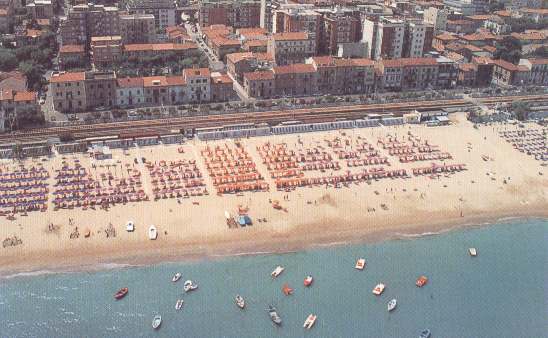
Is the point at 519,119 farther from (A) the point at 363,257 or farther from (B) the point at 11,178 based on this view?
(B) the point at 11,178

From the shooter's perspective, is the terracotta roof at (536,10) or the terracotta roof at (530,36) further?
the terracotta roof at (536,10)

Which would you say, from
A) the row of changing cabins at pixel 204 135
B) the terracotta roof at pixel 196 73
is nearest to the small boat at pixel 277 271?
the row of changing cabins at pixel 204 135

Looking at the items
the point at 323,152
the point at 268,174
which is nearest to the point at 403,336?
the point at 268,174

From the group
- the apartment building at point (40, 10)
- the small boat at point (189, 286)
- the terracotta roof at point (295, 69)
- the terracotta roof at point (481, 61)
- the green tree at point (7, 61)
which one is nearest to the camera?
the small boat at point (189, 286)

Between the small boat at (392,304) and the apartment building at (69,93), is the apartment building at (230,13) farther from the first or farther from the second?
the small boat at (392,304)

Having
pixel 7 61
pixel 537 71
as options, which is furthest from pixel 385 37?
A: pixel 7 61

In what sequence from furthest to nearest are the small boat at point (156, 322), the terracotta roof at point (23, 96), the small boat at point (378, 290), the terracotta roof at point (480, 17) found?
the terracotta roof at point (480, 17) → the terracotta roof at point (23, 96) → the small boat at point (378, 290) → the small boat at point (156, 322)

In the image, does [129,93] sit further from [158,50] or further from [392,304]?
[392,304]

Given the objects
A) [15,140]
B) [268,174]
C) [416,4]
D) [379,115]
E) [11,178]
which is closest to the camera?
[11,178]

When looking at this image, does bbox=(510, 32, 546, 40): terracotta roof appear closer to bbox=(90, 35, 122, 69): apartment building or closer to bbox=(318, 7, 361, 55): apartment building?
bbox=(318, 7, 361, 55): apartment building
